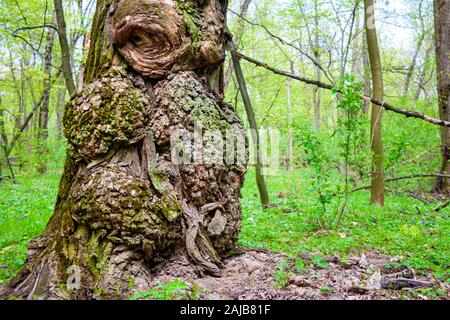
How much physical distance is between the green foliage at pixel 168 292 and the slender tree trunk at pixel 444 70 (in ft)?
29.8

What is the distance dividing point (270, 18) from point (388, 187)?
10419 millimetres

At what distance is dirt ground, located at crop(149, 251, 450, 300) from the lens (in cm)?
293

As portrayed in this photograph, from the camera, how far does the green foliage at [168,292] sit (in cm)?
266

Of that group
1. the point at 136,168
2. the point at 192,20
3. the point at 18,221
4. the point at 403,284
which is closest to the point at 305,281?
the point at 403,284

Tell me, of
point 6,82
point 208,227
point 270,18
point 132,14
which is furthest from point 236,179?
point 6,82

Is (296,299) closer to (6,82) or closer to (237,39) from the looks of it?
(237,39)

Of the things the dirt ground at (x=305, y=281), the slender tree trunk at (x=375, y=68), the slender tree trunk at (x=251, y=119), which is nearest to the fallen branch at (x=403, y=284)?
the dirt ground at (x=305, y=281)

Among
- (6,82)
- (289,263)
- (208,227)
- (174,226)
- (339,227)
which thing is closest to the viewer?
(174,226)

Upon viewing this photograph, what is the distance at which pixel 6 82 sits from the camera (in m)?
17.2

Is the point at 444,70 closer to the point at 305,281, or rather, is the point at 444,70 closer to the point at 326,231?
the point at 326,231

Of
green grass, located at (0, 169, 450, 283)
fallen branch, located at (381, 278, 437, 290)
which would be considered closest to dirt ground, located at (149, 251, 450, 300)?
fallen branch, located at (381, 278, 437, 290)

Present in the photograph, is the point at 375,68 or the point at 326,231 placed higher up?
the point at 375,68

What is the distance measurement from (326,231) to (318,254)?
1436 millimetres

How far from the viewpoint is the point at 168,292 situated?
8.82ft
